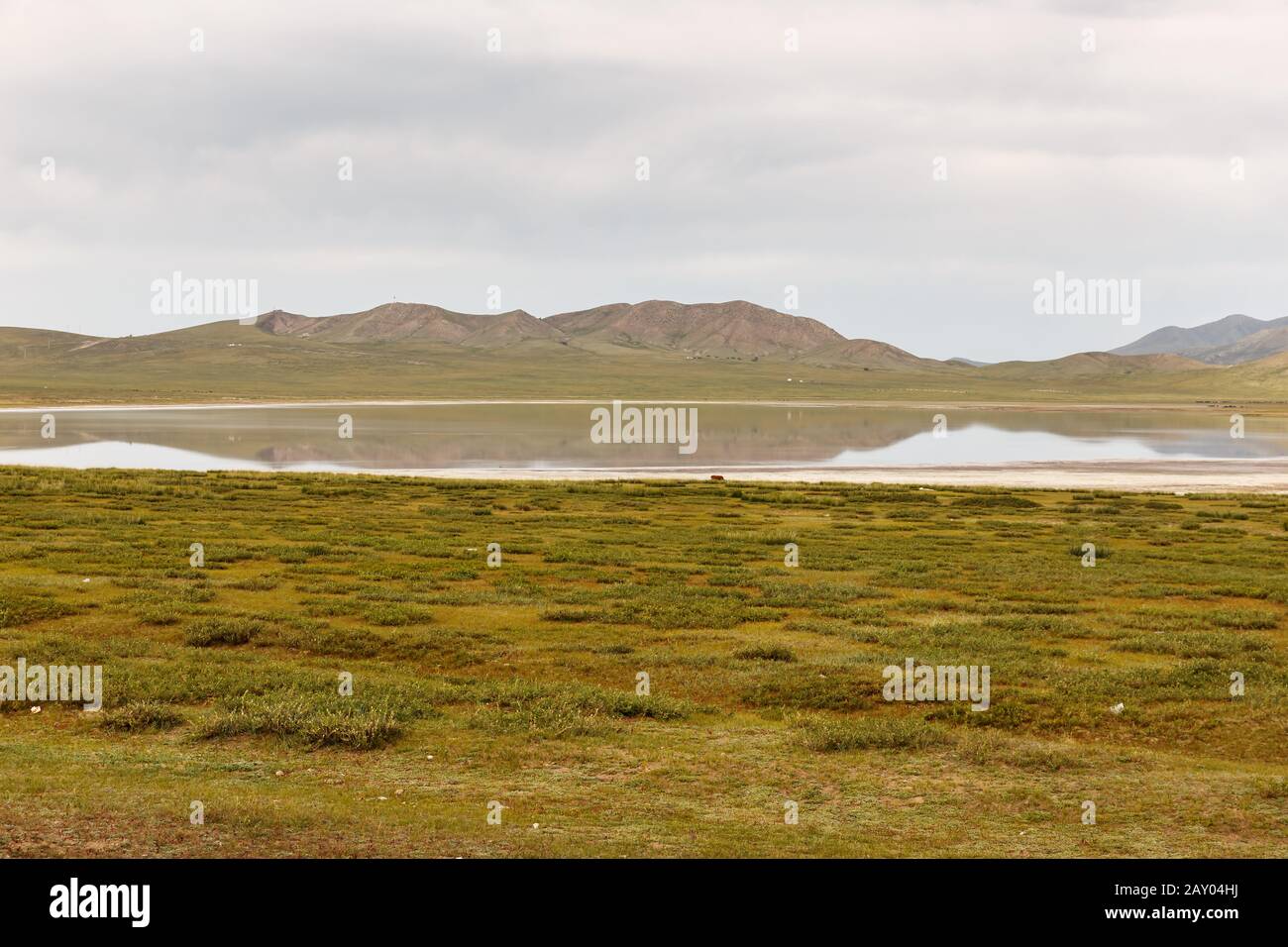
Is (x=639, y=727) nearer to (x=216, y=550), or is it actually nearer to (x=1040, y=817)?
(x=1040, y=817)

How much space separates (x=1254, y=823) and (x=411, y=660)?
41.7ft

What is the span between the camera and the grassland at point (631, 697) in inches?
423
